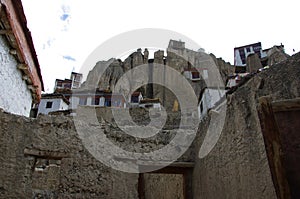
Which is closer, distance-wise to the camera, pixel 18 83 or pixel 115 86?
pixel 18 83

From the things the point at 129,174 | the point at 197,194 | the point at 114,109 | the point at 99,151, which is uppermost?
the point at 114,109

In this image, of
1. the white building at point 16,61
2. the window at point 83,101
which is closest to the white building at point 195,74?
the window at point 83,101

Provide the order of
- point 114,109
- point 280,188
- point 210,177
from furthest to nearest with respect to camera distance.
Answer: point 114,109 → point 210,177 → point 280,188

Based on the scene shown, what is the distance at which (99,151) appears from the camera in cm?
781

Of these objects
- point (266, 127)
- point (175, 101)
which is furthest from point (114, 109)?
point (266, 127)

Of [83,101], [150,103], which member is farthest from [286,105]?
[83,101]

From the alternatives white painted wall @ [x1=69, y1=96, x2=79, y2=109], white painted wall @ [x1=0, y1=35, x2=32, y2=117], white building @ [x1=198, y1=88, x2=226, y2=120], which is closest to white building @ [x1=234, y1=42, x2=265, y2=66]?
white building @ [x1=198, y1=88, x2=226, y2=120]

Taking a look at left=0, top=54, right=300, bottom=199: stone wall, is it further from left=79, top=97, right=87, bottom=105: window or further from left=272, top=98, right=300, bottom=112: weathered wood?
left=79, top=97, right=87, bottom=105: window

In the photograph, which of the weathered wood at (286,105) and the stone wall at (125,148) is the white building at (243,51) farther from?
the weathered wood at (286,105)

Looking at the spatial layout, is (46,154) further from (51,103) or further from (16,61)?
(51,103)

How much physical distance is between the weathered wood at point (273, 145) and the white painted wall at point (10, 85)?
8.80 metres

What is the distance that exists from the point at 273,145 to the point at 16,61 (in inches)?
388

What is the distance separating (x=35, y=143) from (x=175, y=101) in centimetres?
3307

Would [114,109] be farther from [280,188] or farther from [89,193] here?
[280,188]
